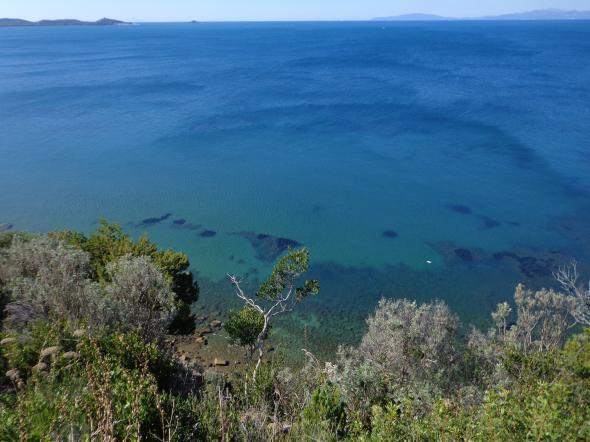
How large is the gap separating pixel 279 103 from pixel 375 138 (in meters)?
27.1

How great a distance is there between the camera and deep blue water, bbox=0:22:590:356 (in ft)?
120

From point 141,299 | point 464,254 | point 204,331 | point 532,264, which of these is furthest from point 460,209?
point 141,299

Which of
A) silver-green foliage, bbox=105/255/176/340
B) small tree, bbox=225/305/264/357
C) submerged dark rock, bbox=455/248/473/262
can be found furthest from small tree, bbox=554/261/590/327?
silver-green foliage, bbox=105/255/176/340

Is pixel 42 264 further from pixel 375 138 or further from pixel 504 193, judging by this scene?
pixel 375 138

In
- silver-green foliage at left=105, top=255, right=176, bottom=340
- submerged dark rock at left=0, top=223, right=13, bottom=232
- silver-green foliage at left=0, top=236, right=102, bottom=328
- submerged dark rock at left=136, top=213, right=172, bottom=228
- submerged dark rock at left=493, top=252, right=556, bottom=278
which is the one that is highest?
silver-green foliage at left=0, top=236, right=102, bottom=328

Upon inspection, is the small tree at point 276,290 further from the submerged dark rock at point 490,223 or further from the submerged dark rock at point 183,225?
the submerged dark rock at point 490,223

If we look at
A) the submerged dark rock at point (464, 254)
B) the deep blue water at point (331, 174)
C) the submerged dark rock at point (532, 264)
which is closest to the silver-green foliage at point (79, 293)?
the deep blue water at point (331, 174)

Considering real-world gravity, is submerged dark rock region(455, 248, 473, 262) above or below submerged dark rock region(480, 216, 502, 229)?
below

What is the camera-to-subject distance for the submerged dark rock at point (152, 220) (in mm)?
42906

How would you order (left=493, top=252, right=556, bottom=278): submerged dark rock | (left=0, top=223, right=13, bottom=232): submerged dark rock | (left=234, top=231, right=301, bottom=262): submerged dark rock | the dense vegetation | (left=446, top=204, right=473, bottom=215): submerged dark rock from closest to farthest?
the dense vegetation
(left=493, top=252, right=556, bottom=278): submerged dark rock
(left=234, top=231, right=301, bottom=262): submerged dark rock
(left=0, top=223, right=13, bottom=232): submerged dark rock
(left=446, top=204, right=473, bottom=215): submerged dark rock

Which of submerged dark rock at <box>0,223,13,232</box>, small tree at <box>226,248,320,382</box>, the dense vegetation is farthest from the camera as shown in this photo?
submerged dark rock at <box>0,223,13,232</box>

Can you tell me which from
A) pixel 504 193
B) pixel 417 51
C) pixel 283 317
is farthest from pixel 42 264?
pixel 417 51

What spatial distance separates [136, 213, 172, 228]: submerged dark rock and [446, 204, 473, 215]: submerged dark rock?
2987 cm

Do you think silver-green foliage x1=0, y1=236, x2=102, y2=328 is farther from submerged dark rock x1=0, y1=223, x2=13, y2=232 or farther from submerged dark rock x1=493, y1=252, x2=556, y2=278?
submerged dark rock x1=493, y1=252, x2=556, y2=278
